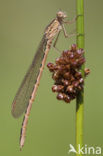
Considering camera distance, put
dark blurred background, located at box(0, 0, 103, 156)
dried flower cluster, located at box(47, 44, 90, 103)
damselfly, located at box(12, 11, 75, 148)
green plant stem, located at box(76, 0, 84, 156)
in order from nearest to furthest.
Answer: green plant stem, located at box(76, 0, 84, 156) → dried flower cluster, located at box(47, 44, 90, 103) → damselfly, located at box(12, 11, 75, 148) → dark blurred background, located at box(0, 0, 103, 156)

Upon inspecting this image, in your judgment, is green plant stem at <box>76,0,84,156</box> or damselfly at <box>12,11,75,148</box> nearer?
green plant stem at <box>76,0,84,156</box>

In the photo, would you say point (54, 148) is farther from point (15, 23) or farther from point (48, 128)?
point (15, 23)

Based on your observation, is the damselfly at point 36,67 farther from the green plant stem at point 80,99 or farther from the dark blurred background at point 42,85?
the green plant stem at point 80,99

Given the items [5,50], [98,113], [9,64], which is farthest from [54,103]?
[5,50]

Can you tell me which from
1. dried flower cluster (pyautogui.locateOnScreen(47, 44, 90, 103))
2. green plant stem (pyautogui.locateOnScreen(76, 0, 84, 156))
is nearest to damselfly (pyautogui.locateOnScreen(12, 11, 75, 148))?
dried flower cluster (pyautogui.locateOnScreen(47, 44, 90, 103))

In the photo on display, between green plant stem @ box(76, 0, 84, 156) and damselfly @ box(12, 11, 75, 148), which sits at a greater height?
damselfly @ box(12, 11, 75, 148)

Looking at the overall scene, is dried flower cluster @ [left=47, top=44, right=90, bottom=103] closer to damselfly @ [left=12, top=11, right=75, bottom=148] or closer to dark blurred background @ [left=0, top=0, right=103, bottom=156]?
damselfly @ [left=12, top=11, right=75, bottom=148]

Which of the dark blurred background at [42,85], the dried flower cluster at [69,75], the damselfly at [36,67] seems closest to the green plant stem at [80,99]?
the dried flower cluster at [69,75]
